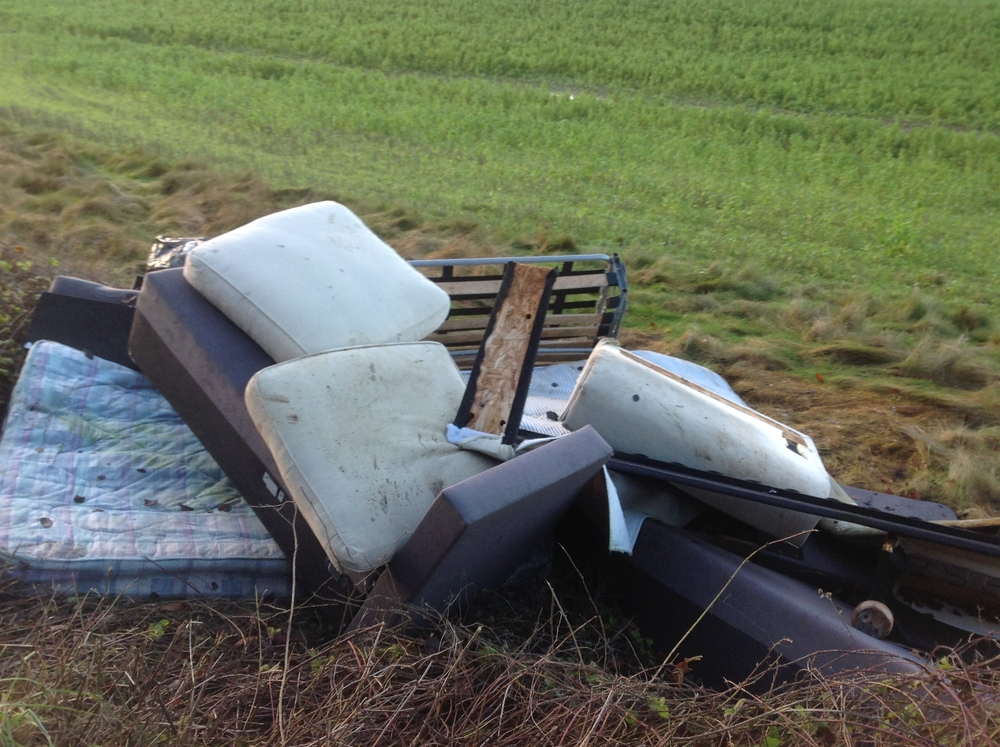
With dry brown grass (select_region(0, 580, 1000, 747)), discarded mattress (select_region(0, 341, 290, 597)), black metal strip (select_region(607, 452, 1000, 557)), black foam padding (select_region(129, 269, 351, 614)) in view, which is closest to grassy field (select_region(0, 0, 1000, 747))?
dry brown grass (select_region(0, 580, 1000, 747))

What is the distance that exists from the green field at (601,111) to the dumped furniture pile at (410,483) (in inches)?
166

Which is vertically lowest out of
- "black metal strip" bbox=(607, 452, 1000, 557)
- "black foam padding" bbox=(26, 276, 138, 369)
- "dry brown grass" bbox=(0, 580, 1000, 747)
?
"dry brown grass" bbox=(0, 580, 1000, 747)

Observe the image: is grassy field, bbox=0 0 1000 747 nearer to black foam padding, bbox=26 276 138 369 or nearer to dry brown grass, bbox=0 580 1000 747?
dry brown grass, bbox=0 580 1000 747

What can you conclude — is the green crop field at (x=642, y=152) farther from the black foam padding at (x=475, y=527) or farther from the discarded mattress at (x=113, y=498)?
the black foam padding at (x=475, y=527)

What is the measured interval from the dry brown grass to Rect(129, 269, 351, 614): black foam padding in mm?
386

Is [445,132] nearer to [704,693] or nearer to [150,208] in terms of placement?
[150,208]

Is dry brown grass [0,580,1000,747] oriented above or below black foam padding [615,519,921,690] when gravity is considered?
above

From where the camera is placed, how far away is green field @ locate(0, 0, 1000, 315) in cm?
788

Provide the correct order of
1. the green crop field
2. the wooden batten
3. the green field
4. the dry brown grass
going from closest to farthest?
the dry brown grass < the wooden batten < the green crop field < the green field

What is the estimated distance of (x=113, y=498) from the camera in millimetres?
2646

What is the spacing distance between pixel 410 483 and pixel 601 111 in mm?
11343

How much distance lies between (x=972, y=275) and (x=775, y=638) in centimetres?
639

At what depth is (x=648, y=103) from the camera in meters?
13.3

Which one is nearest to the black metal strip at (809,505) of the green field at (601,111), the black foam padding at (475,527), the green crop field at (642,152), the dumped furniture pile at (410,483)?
the dumped furniture pile at (410,483)
